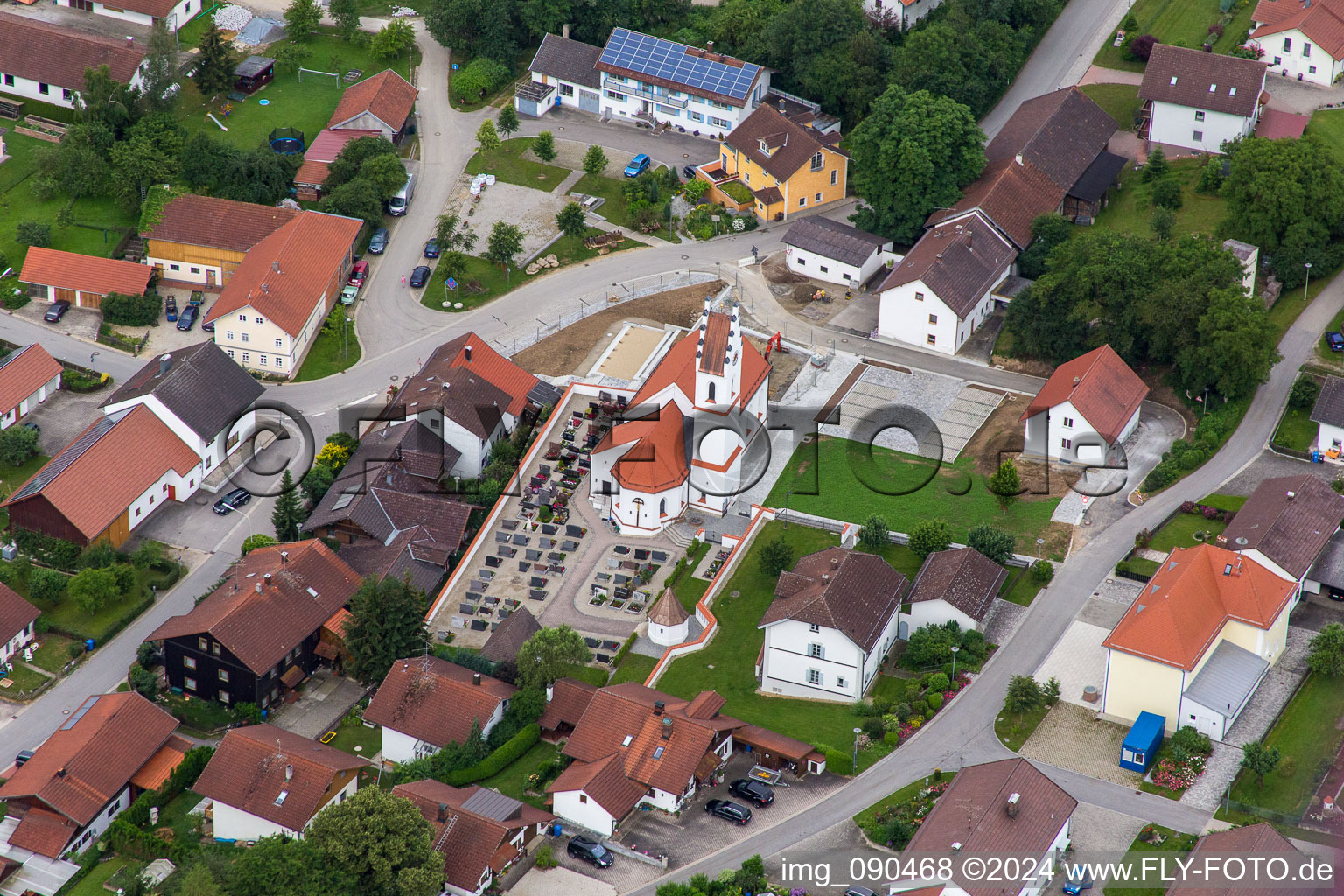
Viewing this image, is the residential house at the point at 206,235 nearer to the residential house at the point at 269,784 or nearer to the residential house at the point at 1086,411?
the residential house at the point at 269,784

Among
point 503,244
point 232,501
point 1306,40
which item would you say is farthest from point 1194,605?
point 1306,40

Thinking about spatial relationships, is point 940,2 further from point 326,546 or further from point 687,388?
point 326,546

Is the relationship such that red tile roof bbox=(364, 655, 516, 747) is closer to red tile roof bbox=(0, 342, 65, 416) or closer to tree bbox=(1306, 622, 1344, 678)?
red tile roof bbox=(0, 342, 65, 416)

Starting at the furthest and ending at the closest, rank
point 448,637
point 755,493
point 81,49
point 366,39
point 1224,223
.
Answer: point 366,39, point 81,49, point 1224,223, point 755,493, point 448,637

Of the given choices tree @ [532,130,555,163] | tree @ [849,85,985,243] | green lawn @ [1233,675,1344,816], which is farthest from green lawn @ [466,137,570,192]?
green lawn @ [1233,675,1344,816]

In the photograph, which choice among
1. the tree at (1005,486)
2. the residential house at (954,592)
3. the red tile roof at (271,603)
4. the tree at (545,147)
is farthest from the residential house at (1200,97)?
the red tile roof at (271,603)

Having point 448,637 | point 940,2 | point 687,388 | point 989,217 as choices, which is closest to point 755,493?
point 687,388

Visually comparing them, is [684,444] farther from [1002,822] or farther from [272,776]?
[1002,822]
